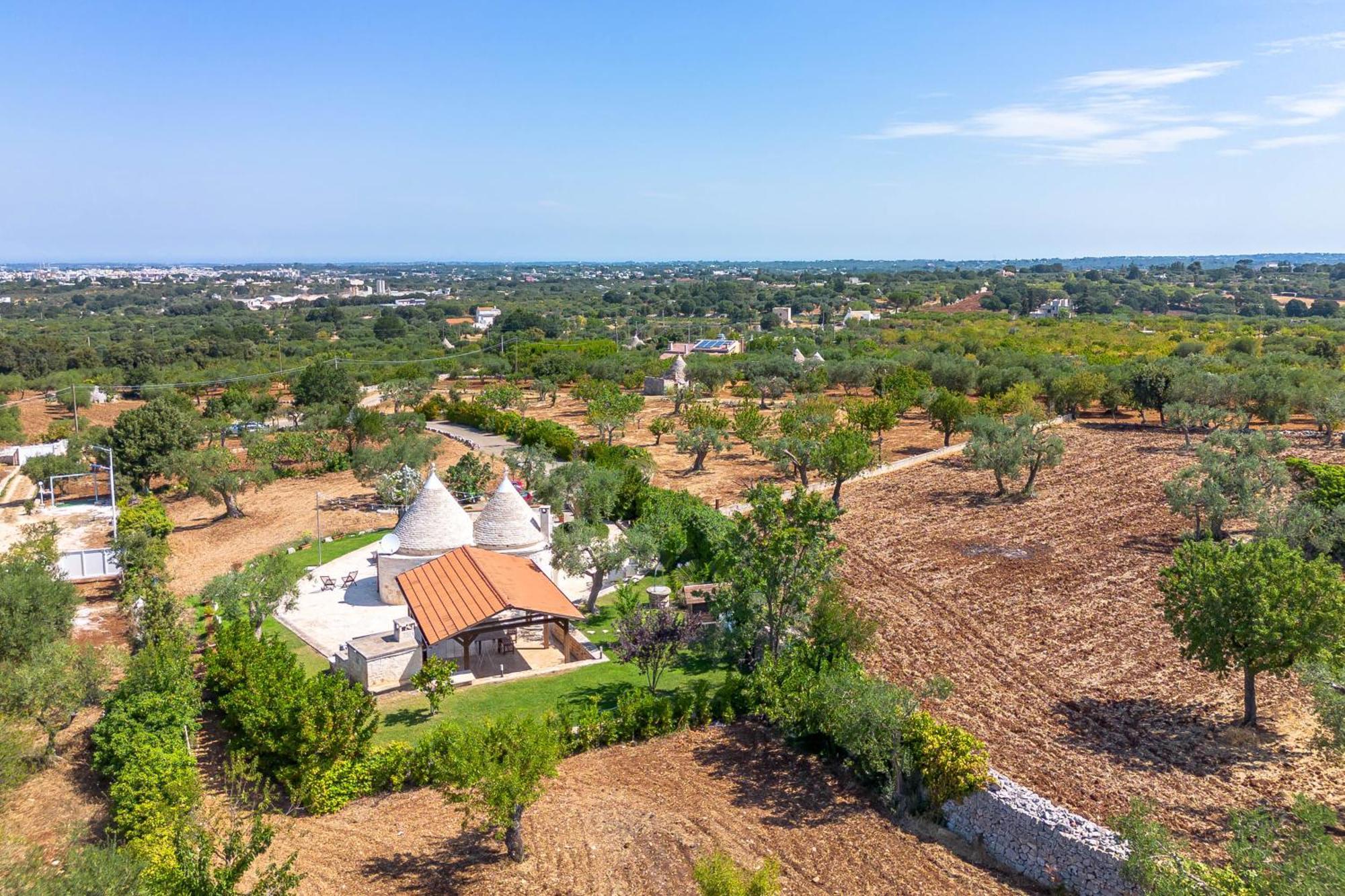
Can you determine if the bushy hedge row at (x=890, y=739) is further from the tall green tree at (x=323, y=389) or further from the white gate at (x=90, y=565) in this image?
the tall green tree at (x=323, y=389)

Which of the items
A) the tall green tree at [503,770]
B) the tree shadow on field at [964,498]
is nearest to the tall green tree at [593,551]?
the tall green tree at [503,770]

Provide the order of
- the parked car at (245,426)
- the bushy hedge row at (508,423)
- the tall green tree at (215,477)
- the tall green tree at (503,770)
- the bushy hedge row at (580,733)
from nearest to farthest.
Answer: the tall green tree at (503,770) < the bushy hedge row at (580,733) < the tall green tree at (215,477) < the bushy hedge row at (508,423) < the parked car at (245,426)

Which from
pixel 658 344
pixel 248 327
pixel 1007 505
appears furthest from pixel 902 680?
pixel 248 327

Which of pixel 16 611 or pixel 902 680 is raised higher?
pixel 16 611

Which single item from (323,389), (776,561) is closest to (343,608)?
(776,561)

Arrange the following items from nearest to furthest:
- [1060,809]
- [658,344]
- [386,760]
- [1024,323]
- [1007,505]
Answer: [1060,809] < [386,760] < [1007,505] < [658,344] < [1024,323]

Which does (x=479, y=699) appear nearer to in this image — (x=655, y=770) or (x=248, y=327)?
(x=655, y=770)
